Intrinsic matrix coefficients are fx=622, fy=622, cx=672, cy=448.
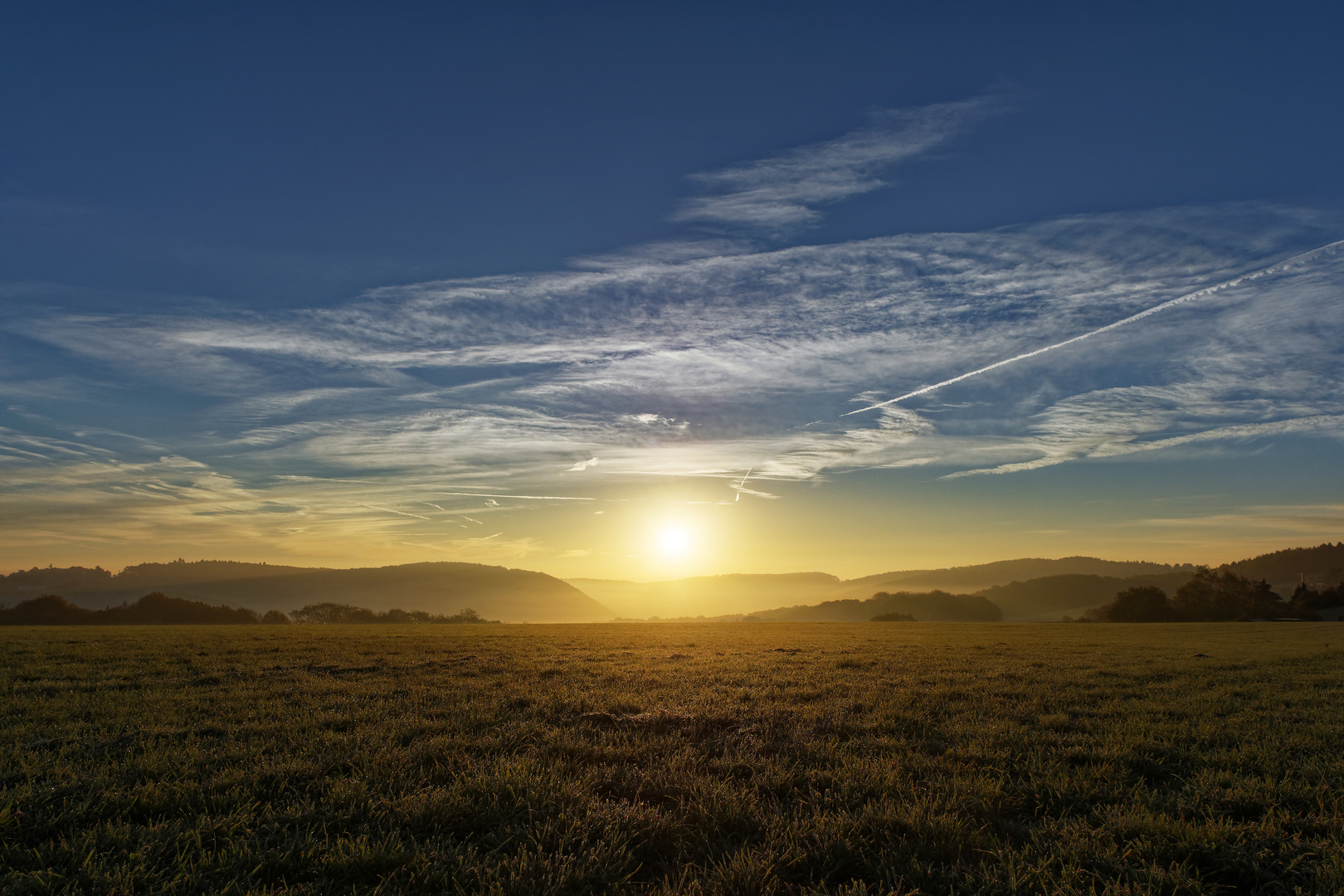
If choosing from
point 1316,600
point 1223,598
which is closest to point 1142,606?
point 1223,598

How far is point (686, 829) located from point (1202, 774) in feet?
18.6

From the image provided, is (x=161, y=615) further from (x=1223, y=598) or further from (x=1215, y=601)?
(x=1223, y=598)

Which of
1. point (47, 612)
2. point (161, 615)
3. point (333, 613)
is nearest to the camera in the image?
point (47, 612)

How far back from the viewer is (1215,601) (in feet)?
263

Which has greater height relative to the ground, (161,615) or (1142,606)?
(161,615)

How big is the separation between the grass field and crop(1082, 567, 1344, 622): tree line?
86.3 m

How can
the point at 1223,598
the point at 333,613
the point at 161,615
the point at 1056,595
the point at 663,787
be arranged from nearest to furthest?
the point at 663,787
the point at 161,615
the point at 333,613
the point at 1223,598
the point at 1056,595

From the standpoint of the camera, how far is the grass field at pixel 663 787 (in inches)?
176

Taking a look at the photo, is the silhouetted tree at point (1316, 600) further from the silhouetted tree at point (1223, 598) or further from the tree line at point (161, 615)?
the tree line at point (161, 615)

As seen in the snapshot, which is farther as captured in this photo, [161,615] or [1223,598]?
[1223,598]

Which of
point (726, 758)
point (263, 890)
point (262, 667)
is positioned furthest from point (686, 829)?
point (262, 667)

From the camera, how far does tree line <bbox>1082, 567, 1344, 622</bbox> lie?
256 feet

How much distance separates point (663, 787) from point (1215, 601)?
4075 inches

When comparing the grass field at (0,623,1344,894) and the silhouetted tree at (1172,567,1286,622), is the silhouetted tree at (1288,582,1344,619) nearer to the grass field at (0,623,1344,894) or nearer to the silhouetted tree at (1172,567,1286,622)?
the silhouetted tree at (1172,567,1286,622)
